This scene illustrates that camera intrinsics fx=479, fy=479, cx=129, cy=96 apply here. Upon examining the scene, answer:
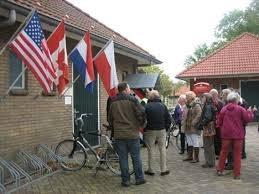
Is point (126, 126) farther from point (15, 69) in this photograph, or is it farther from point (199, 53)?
point (199, 53)

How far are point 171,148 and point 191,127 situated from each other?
357 cm

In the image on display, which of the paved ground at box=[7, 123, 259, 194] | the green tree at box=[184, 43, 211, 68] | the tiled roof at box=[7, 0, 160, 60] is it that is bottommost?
the paved ground at box=[7, 123, 259, 194]

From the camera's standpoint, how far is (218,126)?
10.0 m

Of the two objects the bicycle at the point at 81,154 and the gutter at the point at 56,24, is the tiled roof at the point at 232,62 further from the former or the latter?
the bicycle at the point at 81,154

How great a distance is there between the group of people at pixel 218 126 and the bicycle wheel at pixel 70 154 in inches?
109

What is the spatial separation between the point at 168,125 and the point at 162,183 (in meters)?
1.50

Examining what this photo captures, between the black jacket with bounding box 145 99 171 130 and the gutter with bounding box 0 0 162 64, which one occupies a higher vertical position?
the gutter with bounding box 0 0 162 64

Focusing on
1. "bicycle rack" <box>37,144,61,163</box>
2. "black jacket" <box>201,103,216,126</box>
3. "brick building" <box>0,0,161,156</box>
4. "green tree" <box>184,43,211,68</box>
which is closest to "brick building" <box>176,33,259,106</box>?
"brick building" <box>0,0,161,156</box>

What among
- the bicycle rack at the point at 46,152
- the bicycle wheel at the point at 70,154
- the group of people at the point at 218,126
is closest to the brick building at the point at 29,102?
the bicycle rack at the point at 46,152

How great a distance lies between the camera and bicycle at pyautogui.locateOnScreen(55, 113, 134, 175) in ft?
32.3

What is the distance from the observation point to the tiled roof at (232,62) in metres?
28.5

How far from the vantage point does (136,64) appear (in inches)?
730

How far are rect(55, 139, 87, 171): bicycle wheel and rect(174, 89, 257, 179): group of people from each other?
9.12 ft

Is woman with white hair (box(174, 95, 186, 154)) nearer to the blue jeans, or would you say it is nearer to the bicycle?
the bicycle
